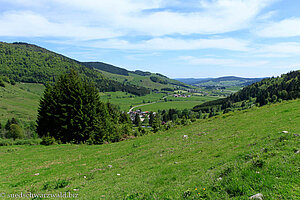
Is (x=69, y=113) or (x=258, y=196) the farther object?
(x=69, y=113)

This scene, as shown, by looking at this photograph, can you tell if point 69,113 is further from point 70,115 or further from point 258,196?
point 258,196

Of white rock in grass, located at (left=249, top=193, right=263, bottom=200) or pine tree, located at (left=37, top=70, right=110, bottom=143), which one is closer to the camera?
white rock in grass, located at (left=249, top=193, right=263, bottom=200)

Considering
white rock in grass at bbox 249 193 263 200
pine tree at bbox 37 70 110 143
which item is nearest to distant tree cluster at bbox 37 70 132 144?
pine tree at bbox 37 70 110 143

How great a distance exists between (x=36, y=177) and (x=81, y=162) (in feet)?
18.8

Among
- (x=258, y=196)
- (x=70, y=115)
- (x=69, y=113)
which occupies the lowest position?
(x=70, y=115)

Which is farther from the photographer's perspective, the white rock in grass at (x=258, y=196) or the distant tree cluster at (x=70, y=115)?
the distant tree cluster at (x=70, y=115)

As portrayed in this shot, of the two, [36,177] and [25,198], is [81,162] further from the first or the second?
[25,198]

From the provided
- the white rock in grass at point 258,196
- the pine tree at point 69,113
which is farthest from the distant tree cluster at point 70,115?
the white rock in grass at point 258,196

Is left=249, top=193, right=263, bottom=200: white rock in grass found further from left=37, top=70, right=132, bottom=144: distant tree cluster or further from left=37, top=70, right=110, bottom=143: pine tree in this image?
left=37, top=70, right=110, bottom=143: pine tree

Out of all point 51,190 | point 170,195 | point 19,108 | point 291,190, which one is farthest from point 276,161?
point 19,108

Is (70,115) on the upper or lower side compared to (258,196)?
lower

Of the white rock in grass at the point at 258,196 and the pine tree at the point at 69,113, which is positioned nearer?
the white rock in grass at the point at 258,196

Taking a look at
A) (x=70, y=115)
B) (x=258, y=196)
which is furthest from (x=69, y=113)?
(x=258, y=196)

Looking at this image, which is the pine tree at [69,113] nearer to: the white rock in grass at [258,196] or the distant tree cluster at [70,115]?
the distant tree cluster at [70,115]
